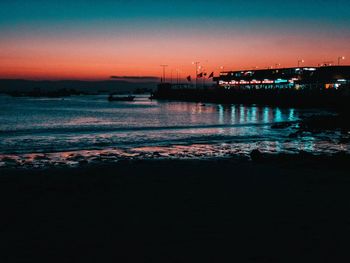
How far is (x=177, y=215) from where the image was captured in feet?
28.9

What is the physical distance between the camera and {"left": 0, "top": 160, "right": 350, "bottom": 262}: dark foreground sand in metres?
6.71

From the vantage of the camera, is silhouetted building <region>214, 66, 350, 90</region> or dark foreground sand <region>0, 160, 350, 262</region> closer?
dark foreground sand <region>0, 160, 350, 262</region>

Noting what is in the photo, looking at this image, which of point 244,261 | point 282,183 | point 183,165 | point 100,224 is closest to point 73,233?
point 100,224

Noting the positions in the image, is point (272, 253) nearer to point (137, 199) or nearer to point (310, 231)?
point (310, 231)

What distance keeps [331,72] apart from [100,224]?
353 ft

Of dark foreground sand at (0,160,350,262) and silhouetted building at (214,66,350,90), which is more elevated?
silhouetted building at (214,66,350,90)

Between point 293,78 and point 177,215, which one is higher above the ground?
point 293,78

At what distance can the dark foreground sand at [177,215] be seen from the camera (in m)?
6.71

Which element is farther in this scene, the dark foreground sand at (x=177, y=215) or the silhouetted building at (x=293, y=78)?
the silhouetted building at (x=293, y=78)

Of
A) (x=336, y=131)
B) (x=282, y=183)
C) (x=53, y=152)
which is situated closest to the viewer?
(x=282, y=183)

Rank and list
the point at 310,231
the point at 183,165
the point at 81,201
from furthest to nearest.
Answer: the point at 183,165 → the point at 81,201 → the point at 310,231

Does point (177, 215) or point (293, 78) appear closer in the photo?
point (177, 215)

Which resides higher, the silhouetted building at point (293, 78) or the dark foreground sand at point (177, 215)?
the silhouetted building at point (293, 78)

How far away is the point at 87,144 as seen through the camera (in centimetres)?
2388
